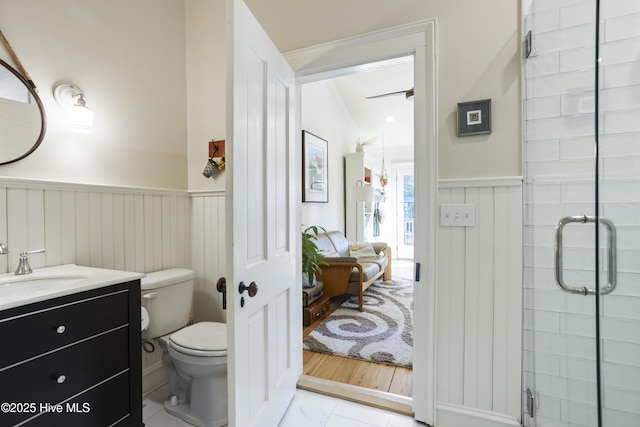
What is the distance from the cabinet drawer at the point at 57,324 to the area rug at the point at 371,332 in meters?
1.64

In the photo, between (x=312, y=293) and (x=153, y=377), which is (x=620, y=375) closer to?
(x=312, y=293)

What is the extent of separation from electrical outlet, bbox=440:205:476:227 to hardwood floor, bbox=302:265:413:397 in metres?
1.14

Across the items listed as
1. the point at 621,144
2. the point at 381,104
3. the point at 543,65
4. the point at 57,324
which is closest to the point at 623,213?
the point at 621,144

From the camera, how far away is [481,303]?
4.93 feet

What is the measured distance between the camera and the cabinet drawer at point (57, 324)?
3.02 ft

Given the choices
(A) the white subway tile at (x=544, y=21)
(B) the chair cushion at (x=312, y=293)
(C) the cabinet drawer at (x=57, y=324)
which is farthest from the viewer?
(B) the chair cushion at (x=312, y=293)

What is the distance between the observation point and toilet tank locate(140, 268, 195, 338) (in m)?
1.70

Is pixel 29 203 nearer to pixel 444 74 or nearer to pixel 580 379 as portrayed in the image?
pixel 444 74

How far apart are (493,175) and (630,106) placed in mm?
522

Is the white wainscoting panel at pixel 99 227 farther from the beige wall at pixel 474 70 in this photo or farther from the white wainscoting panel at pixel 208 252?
the beige wall at pixel 474 70

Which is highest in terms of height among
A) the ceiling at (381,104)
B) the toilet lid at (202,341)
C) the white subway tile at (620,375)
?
the ceiling at (381,104)

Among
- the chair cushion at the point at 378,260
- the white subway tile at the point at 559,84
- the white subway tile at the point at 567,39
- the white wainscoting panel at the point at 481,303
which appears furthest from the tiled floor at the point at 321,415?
the chair cushion at the point at 378,260

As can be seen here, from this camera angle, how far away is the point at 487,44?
1.45 meters

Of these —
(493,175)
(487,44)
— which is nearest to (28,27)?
(487,44)
